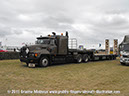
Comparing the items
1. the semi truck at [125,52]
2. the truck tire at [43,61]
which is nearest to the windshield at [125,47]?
the semi truck at [125,52]

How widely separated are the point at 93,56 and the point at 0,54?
11.8 metres

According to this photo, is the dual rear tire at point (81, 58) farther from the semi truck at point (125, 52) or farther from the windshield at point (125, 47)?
the windshield at point (125, 47)

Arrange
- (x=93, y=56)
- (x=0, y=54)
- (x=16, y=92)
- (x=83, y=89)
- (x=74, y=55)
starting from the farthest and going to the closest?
1. (x=0, y=54)
2. (x=93, y=56)
3. (x=74, y=55)
4. (x=83, y=89)
5. (x=16, y=92)

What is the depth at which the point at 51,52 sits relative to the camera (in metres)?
10.8

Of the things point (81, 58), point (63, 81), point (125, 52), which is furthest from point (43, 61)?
point (125, 52)

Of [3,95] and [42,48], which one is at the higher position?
[42,48]

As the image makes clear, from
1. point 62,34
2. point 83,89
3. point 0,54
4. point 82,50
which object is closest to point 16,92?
point 83,89

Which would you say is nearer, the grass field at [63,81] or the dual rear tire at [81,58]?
the grass field at [63,81]

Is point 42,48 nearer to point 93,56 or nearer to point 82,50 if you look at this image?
point 82,50

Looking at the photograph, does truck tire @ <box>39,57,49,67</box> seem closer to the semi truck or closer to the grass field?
the grass field

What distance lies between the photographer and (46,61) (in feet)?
34.2

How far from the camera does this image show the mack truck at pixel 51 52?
9.96m

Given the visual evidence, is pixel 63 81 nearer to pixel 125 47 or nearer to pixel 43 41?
pixel 43 41

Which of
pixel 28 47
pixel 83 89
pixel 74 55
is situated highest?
pixel 28 47
